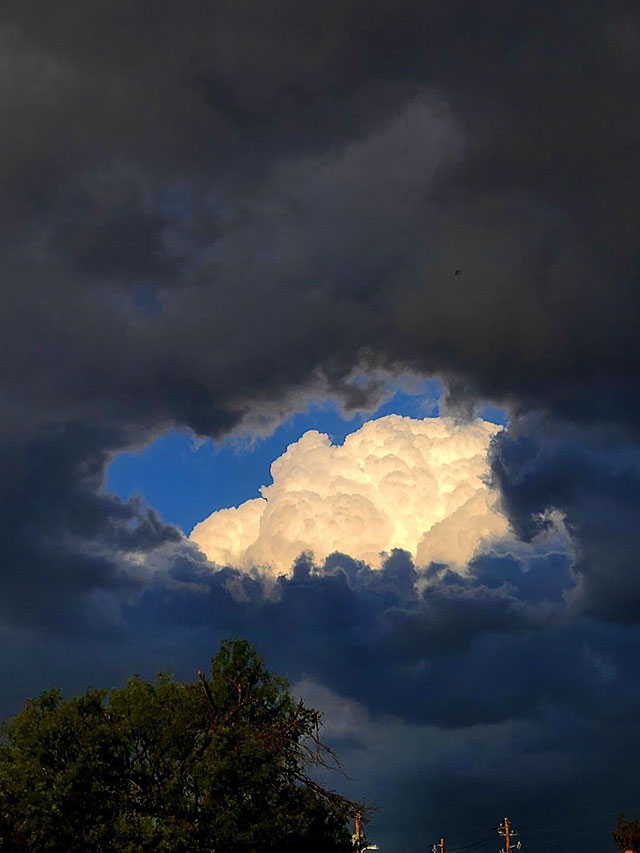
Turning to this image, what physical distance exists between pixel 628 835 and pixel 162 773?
66.8m

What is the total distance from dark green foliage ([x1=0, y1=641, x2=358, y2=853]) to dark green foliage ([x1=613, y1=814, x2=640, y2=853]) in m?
56.8

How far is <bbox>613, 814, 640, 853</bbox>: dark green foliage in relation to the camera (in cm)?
9919

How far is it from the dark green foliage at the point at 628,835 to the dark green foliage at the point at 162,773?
56788 mm

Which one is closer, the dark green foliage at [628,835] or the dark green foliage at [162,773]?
the dark green foliage at [162,773]

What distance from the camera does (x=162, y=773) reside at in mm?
49125

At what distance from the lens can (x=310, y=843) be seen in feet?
172

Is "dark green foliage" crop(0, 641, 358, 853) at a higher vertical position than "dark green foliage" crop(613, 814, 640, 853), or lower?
lower

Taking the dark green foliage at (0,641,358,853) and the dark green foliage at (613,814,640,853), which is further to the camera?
the dark green foliage at (613,814,640,853)

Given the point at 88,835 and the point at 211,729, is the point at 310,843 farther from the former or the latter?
the point at 88,835

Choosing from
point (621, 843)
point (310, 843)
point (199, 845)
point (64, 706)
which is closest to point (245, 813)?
point (199, 845)

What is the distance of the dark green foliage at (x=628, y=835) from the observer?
325 feet

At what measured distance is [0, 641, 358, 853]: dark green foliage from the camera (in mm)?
47094

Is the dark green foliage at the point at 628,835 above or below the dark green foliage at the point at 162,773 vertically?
above

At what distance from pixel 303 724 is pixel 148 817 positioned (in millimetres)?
8719
